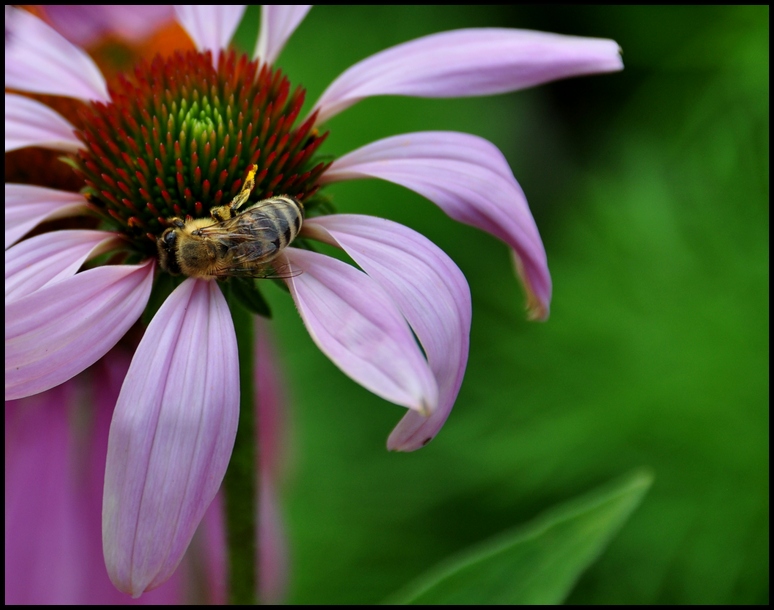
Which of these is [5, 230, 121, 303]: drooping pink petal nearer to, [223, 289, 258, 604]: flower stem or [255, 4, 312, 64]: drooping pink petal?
[223, 289, 258, 604]: flower stem

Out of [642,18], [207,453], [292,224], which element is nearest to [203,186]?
[292,224]

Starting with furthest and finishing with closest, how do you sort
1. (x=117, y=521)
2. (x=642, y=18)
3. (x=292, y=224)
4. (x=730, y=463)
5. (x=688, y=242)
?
(x=642, y=18), (x=688, y=242), (x=730, y=463), (x=292, y=224), (x=117, y=521)

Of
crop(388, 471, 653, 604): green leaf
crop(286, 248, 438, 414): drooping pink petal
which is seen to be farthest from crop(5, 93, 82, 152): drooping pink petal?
crop(388, 471, 653, 604): green leaf

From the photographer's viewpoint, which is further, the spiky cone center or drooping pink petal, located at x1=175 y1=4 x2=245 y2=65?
drooping pink petal, located at x1=175 y1=4 x2=245 y2=65

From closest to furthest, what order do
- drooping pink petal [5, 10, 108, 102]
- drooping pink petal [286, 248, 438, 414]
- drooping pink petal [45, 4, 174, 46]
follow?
1. drooping pink petal [286, 248, 438, 414]
2. drooping pink petal [5, 10, 108, 102]
3. drooping pink petal [45, 4, 174, 46]

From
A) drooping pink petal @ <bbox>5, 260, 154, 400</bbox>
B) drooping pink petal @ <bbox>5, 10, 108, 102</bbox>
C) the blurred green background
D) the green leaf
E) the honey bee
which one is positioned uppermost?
drooping pink petal @ <bbox>5, 10, 108, 102</bbox>

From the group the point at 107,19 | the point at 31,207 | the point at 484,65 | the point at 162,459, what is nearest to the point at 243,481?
the point at 162,459

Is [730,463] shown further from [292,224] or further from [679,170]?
[292,224]
